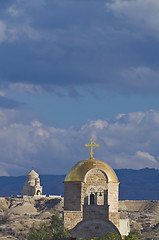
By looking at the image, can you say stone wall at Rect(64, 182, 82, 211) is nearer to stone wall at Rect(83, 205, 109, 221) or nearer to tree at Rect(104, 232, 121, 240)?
stone wall at Rect(83, 205, 109, 221)

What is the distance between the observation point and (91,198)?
41.9 meters

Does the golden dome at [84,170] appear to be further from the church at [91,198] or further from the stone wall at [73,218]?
the stone wall at [73,218]

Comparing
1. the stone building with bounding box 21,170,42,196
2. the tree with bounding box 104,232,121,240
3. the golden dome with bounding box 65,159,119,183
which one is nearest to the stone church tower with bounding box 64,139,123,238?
the golden dome with bounding box 65,159,119,183

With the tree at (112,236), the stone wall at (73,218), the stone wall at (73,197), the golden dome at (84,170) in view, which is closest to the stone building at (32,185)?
the stone wall at (73,197)

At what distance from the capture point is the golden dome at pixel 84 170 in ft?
137

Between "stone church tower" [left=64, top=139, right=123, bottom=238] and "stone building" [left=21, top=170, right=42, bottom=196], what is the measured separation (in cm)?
10814

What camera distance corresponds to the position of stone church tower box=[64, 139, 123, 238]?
136 feet

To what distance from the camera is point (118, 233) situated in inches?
1613

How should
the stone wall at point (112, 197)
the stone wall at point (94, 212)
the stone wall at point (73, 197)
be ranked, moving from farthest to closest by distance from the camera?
the stone wall at point (112, 197)
the stone wall at point (73, 197)
the stone wall at point (94, 212)

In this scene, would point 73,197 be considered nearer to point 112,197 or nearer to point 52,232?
point 112,197

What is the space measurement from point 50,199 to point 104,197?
11935cm

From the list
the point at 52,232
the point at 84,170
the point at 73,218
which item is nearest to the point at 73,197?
the point at 73,218

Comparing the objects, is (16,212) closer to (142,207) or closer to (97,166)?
(142,207)

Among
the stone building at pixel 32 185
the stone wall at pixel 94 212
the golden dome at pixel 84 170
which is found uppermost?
the stone building at pixel 32 185
